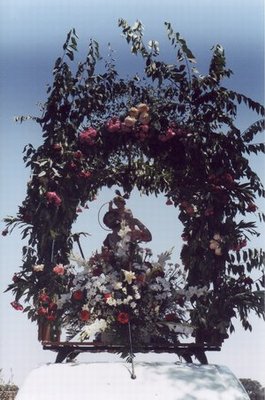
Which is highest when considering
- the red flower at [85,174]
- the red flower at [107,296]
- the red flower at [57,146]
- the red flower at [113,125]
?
the red flower at [113,125]

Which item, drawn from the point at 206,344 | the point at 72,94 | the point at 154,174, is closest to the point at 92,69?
the point at 72,94

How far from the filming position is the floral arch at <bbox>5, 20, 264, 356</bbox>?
6.83m

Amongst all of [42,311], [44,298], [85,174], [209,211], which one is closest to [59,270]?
[44,298]

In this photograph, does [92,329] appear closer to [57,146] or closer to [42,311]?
[42,311]

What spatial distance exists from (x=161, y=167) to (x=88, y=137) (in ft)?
3.56

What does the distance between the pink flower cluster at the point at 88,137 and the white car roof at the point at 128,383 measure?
3036mm

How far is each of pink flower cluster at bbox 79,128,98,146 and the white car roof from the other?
120 inches

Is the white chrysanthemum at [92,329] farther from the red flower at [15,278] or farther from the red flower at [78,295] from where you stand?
the red flower at [15,278]

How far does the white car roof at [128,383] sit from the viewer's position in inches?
190

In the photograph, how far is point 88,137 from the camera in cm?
743

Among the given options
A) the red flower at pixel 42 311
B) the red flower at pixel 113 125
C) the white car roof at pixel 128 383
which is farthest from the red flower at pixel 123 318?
the red flower at pixel 113 125

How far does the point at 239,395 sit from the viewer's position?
499 cm

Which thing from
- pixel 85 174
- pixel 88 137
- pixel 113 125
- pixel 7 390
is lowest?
pixel 7 390

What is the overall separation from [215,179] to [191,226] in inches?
26.5
